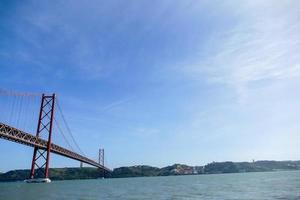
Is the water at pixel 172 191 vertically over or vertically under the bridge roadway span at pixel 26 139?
under

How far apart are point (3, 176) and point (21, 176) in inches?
470

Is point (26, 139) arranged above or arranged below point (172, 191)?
above

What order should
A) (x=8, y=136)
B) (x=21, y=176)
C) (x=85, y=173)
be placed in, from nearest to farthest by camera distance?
(x=8, y=136)
(x=21, y=176)
(x=85, y=173)

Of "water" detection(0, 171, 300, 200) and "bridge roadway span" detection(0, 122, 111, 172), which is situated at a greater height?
"bridge roadway span" detection(0, 122, 111, 172)

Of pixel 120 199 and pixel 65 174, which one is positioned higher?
pixel 65 174

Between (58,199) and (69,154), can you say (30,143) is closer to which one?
(69,154)

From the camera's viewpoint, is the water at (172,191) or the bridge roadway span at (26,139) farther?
the bridge roadway span at (26,139)

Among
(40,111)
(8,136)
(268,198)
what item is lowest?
(268,198)

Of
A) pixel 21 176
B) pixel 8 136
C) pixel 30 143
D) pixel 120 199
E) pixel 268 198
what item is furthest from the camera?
pixel 21 176

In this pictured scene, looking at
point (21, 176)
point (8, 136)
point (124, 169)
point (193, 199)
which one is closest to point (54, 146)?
point (8, 136)

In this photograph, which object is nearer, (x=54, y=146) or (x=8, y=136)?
(x=8, y=136)

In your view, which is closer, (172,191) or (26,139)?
(172,191)

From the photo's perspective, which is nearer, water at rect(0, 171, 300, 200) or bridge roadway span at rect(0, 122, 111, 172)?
water at rect(0, 171, 300, 200)

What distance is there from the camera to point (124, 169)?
655 feet
